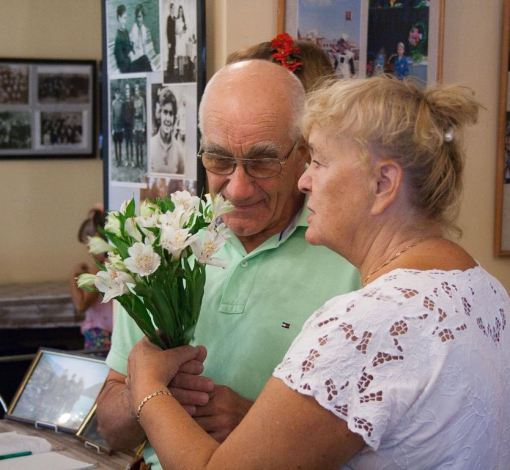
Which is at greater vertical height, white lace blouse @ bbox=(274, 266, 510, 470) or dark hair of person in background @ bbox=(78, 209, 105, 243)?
white lace blouse @ bbox=(274, 266, 510, 470)

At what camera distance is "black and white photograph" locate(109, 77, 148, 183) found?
9.37ft

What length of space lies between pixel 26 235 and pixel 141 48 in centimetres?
399

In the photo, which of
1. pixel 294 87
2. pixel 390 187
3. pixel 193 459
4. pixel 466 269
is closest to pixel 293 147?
pixel 294 87

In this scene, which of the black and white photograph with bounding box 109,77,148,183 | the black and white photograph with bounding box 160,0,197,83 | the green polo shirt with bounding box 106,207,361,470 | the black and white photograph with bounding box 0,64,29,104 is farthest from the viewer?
the black and white photograph with bounding box 0,64,29,104

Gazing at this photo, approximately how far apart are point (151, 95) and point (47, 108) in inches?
156

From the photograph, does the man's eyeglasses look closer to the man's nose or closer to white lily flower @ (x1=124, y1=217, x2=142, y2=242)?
the man's nose

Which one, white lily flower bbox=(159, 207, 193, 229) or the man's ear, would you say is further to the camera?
white lily flower bbox=(159, 207, 193, 229)

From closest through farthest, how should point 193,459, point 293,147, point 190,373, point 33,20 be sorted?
point 193,459
point 190,373
point 293,147
point 33,20

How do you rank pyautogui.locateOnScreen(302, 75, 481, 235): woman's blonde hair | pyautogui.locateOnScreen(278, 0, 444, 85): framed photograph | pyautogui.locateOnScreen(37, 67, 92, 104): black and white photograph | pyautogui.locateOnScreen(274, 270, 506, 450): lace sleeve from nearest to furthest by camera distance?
pyautogui.locateOnScreen(274, 270, 506, 450): lace sleeve
pyautogui.locateOnScreen(302, 75, 481, 235): woman's blonde hair
pyautogui.locateOnScreen(278, 0, 444, 85): framed photograph
pyautogui.locateOnScreen(37, 67, 92, 104): black and white photograph

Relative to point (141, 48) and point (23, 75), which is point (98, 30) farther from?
point (141, 48)

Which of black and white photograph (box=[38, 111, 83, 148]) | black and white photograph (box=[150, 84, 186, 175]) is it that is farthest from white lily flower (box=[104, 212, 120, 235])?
black and white photograph (box=[38, 111, 83, 148])

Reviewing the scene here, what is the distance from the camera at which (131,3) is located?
281 centimetres

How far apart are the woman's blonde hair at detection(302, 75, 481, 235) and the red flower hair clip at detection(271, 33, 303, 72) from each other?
0.63m

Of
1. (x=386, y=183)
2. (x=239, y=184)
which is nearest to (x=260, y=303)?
(x=239, y=184)
